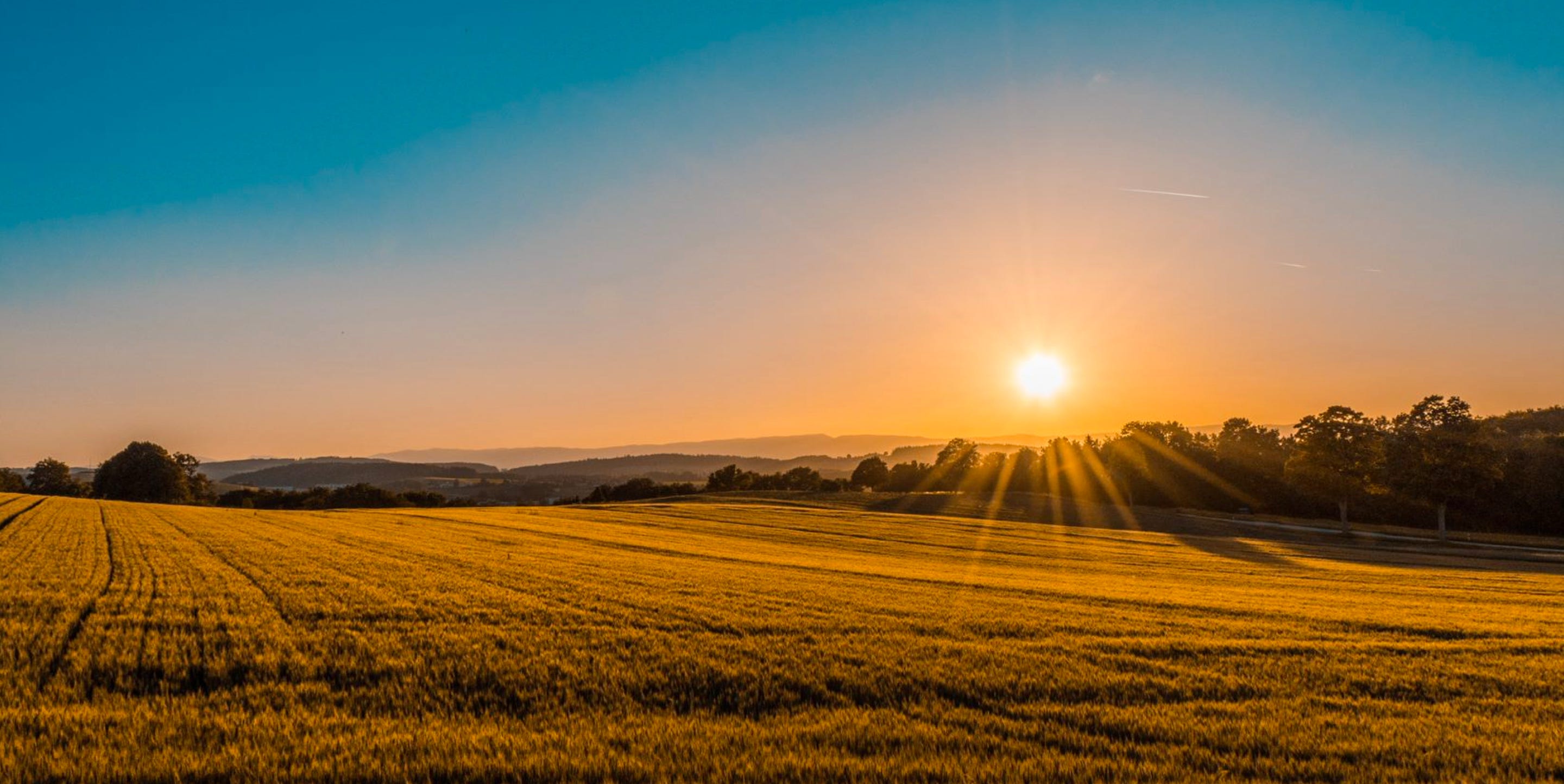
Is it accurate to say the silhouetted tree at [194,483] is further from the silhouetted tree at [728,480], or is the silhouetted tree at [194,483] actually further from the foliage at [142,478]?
the silhouetted tree at [728,480]

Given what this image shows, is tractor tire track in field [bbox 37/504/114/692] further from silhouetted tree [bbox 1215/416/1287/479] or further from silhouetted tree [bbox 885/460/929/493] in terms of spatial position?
silhouetted tree [bbox 885/460/929/493]

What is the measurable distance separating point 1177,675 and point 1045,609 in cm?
681

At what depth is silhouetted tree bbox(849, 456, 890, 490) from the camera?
118375 mm

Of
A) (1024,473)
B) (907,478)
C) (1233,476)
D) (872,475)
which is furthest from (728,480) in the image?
(1233,476)

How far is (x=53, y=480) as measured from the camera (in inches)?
4353

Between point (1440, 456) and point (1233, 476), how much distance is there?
38.2 metres

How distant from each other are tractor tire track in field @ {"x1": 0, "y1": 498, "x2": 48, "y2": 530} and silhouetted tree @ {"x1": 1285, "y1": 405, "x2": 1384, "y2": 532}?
3438 inches

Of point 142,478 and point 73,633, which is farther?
point 142,478

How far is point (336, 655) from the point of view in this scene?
10258 mm

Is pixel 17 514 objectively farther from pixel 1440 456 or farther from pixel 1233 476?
pixel 1233 476

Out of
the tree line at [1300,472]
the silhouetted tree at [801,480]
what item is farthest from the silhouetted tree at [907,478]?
the silhouetted tree at [801,480]

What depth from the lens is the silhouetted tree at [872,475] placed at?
388 ft

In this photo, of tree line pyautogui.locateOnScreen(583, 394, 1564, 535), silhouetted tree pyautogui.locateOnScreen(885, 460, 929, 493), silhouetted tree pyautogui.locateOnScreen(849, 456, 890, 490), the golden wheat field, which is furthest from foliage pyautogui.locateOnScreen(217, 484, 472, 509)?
the golden wheat field

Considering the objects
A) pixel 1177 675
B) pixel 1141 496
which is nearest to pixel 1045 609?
pixel 1177 675
